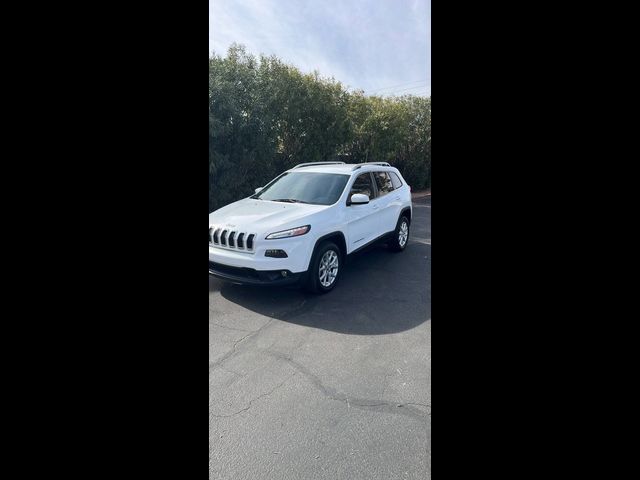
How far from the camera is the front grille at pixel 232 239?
13.0 feet

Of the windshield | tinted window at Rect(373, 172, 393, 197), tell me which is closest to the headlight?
the windshield

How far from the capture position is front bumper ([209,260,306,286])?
12.9 ft

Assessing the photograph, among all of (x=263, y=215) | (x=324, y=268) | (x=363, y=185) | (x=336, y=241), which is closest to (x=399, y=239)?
(x=363, y=185)

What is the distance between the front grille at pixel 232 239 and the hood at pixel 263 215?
72mm

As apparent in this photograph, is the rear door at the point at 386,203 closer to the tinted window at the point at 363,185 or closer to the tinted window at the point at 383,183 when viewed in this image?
the tinted window at the point at 383,183

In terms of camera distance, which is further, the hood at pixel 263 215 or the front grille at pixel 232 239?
the hood at pixel 263 215

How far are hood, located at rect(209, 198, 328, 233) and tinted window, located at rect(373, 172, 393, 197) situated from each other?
132cm

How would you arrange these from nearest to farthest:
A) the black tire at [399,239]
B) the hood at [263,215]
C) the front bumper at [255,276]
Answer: the front bumper at [255,276]
the hood at [263,215]
the black tire at [399,239]

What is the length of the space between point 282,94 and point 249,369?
8847 mm

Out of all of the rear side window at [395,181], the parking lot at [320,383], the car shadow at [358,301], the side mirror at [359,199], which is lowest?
the parking lot at [320,383]

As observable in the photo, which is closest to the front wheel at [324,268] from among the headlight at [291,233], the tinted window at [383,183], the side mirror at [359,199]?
the headlight at [291,233]

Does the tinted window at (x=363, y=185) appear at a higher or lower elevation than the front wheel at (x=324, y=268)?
higher
